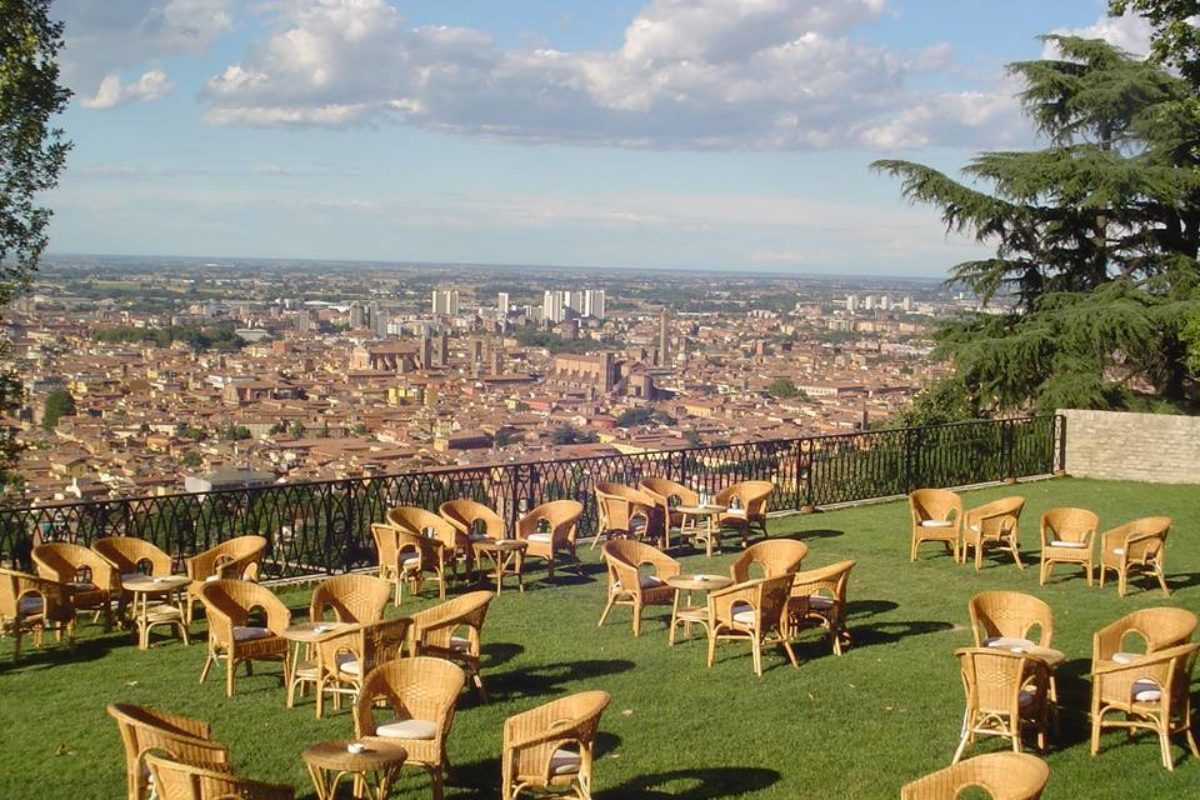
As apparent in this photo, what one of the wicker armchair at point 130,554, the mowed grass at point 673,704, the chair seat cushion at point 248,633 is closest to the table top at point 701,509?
the mowed grass at point 673,704

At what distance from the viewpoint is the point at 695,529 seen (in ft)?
55.6

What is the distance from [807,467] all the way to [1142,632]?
11.4m

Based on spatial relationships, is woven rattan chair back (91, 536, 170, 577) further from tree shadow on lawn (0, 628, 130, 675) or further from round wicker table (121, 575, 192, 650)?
tree shadow on lawn (0, 628, 130, 675)

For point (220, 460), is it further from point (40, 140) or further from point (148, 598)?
point (148, 598)

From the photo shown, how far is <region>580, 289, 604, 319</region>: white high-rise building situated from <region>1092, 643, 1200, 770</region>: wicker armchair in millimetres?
48882

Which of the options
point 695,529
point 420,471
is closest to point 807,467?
point 695,529

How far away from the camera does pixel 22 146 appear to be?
1847cm

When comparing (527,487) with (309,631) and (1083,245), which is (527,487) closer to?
(309,631)

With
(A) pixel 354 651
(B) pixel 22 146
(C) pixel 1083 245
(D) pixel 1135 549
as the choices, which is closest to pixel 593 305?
(C) pixel 1083 245

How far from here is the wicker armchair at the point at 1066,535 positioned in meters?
14.4

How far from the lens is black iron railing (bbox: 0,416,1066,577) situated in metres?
14.2

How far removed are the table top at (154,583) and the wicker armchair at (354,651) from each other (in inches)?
127

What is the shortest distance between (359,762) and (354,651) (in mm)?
2603

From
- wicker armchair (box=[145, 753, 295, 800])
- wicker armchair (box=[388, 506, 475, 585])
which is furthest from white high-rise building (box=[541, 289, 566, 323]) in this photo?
wicker armchair (box=[145, 753, 295, 800])
